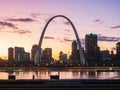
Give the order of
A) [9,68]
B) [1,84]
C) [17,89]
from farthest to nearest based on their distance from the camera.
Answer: [9,68] → [1,84] → [17,89]

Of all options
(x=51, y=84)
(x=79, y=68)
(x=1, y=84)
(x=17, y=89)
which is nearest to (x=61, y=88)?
(x=51, y=84)

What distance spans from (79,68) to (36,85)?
159 m

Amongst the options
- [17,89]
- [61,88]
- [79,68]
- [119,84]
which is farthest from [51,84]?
[79,68]

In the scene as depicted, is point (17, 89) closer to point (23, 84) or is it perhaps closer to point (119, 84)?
point (23, 84)

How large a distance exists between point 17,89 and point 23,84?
2.72 m

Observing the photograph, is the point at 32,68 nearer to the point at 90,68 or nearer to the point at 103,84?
the point at 90,68

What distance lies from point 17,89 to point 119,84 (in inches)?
443

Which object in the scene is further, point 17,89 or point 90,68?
point 90,68

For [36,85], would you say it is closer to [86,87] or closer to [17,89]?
[17,89]

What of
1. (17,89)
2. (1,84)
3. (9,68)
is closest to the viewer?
(17,89)

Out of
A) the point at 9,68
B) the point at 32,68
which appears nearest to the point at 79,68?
the point at 32,68

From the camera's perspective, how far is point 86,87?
36.6 m

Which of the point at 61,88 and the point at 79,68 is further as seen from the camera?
the point at 79,68

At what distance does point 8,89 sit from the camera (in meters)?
36.3
